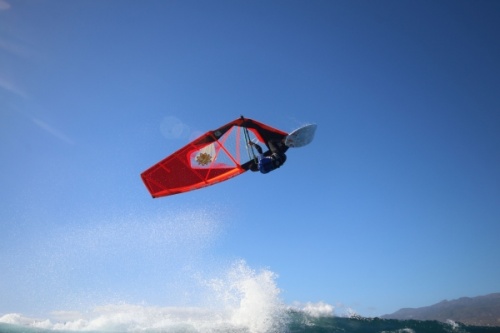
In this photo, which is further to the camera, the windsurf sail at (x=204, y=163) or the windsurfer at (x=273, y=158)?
the windsurf sail at (x=204, y=163)

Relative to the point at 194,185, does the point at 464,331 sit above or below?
below

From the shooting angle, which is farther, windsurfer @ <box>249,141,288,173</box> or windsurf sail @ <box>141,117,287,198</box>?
windsurf sail @ <box>141,117,287,198</box>

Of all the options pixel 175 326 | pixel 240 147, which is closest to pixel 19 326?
pixel 175 326

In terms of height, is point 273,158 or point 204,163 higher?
point 204,163

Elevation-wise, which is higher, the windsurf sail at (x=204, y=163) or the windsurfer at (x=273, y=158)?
the windsurf sail at (x=204, y=163)

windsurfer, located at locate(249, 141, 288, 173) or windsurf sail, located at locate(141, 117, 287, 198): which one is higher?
windsurf sail, located at locate(141, 117, 287, 198)

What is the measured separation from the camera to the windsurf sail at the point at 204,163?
9328 mm

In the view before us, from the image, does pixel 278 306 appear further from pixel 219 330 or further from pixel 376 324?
pixel 376 324

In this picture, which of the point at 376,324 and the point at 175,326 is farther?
the point at 376,324

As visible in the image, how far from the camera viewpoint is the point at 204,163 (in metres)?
10.5

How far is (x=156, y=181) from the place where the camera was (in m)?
10.1

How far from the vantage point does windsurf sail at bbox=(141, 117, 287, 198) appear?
9328 mm

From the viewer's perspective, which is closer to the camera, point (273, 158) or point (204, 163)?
point (273, 158)

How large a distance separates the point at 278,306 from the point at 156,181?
16.6m
